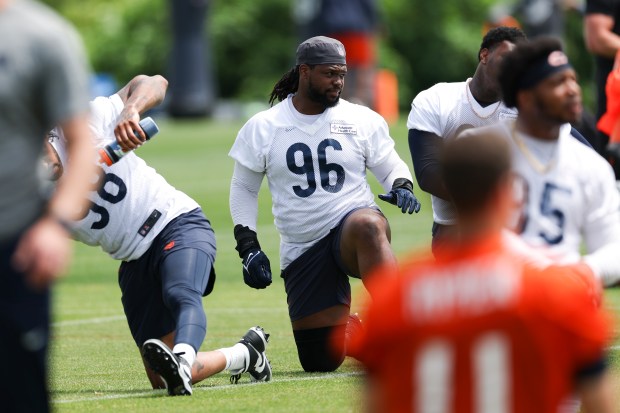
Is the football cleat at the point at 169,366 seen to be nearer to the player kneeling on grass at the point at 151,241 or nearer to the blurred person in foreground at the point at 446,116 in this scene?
the player kneeling on grass at the point at 151,241

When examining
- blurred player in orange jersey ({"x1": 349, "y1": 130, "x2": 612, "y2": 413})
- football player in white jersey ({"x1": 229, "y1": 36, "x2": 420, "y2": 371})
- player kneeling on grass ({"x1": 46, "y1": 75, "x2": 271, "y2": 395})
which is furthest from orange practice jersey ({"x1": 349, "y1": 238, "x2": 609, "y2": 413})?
football player in white jersey ({"x1": 229, "y1": 36, "x2": 420, "y2": 371})

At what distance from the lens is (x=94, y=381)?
308 inches

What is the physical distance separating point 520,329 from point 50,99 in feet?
Answer: 5.84

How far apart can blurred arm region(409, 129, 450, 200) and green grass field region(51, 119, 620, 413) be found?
3.53 ft

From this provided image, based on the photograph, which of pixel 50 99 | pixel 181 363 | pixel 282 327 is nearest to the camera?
pixel 50 99

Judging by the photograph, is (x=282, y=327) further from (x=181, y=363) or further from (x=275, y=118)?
(x=181, y=363)

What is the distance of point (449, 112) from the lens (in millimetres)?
8047

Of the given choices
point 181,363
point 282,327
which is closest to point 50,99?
point 181,363

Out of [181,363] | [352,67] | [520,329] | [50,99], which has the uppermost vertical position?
[50,99]

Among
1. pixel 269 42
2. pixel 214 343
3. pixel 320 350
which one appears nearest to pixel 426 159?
pixel 320 350

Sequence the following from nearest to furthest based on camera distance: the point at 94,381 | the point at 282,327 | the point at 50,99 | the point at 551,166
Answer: the point at 50,99 < the point at 551,166 < the point at 94,381 < the point at 282,327

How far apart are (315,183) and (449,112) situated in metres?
0.83

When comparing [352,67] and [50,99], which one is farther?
[352,67]

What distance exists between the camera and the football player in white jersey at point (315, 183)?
810 centimetres
